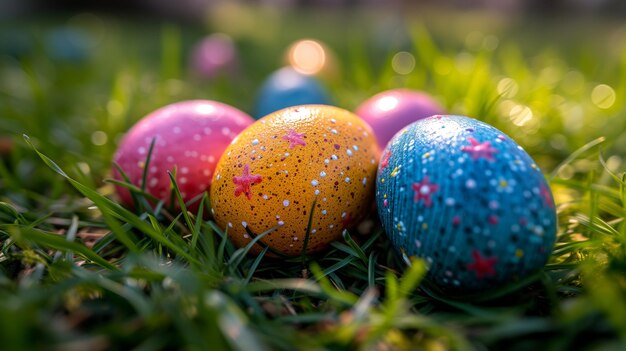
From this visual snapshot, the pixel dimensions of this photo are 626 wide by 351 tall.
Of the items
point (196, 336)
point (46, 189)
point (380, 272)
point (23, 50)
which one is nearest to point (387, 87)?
point (380, 272)

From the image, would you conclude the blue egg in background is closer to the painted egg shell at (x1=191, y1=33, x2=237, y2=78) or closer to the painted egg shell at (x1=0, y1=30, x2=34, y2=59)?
the painted egg shell at (x1=0, y1=30, x2=34, y2=59)

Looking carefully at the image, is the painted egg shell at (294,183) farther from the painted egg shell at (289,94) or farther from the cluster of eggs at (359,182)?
the painted egg shell at (289,94)

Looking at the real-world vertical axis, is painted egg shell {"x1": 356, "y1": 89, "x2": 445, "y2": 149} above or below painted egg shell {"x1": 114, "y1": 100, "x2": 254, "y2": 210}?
above

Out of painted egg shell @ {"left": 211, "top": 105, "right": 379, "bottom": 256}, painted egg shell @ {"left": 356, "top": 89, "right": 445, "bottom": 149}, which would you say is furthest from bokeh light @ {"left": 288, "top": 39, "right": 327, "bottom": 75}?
painted egg shell @ {"left": 211, "top": 105, "right": 379, "bottom": 256}

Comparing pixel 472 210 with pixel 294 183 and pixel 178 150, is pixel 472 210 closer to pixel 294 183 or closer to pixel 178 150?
pixel 294 183

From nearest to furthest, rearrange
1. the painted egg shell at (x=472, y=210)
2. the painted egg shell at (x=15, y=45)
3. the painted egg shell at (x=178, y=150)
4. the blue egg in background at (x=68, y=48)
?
the painted egg shell at (x=472, y=210) → the painted egg shell at (x=178, y=150) → the blue egg in background at (x=68, y=48) → the painted egg shell at (x=15, y=45)

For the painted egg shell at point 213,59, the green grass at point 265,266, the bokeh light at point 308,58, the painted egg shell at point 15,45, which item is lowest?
the green grass at point 265,266

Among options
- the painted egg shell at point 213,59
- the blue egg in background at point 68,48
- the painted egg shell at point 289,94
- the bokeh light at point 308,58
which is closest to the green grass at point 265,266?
the painted egg shell at point 289,94
